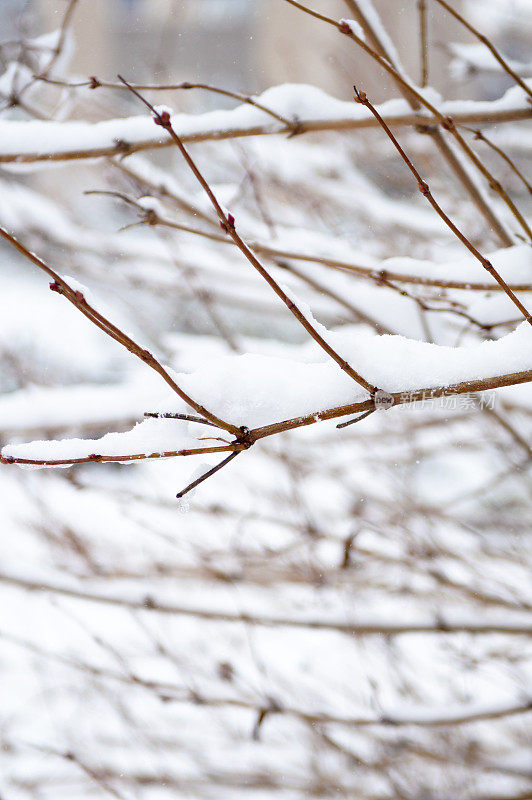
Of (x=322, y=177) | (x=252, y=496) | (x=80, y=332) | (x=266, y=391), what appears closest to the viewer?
(x=266, y=391)

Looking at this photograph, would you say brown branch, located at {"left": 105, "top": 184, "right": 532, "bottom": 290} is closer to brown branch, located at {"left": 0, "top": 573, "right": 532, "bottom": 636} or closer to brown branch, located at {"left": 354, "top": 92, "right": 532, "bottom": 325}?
brown branch, located at {"left": 354, "top": 92, "right": 532, "bottom": 325}

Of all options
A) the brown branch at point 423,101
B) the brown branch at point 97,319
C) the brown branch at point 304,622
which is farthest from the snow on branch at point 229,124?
the brown branch at point 304,622

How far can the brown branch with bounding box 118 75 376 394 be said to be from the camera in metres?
0.84

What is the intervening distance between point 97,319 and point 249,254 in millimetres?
229

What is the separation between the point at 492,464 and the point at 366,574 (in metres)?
1.37

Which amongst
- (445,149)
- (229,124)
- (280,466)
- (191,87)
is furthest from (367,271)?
(280,466)

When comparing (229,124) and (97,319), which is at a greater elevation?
(229,124)

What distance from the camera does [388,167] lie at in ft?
12.5

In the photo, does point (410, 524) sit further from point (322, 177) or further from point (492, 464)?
point (322, 177)

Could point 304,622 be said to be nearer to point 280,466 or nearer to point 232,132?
point 280,466

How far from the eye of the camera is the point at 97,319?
0.90 m

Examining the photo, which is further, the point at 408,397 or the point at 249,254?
A: the point at 408,397

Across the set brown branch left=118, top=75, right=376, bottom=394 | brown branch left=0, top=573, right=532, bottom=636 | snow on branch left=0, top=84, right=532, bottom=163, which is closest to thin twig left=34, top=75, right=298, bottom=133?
snow on branch left=0, top=84, right=532, bottom=163

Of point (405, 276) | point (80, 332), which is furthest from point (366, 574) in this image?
point (80, 332)
